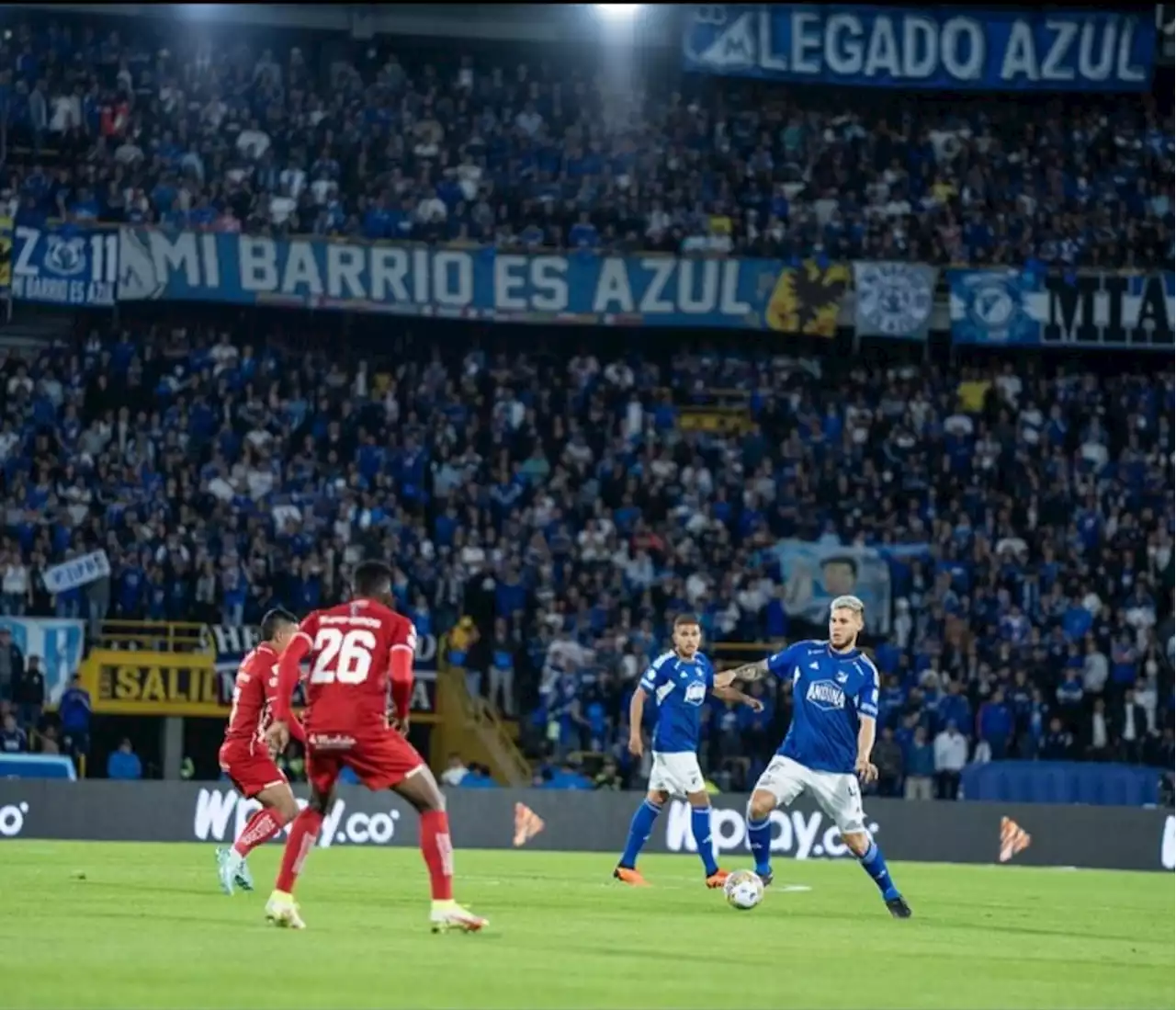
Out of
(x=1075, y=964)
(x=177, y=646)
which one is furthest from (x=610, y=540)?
(x=1075, y=964)

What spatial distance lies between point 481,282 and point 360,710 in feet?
104

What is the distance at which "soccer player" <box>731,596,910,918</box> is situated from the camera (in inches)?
766

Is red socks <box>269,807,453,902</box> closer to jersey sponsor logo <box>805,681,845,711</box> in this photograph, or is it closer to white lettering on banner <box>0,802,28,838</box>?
jersey sponsor logo <box>805,681,845,711</box>

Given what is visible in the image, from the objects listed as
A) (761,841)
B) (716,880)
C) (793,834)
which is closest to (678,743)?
(716,880)

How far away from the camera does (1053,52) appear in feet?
168

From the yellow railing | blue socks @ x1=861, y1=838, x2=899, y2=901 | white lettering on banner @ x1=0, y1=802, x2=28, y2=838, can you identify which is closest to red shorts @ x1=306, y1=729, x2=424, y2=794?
blue socks @ x1=861, y1=838, x2=899, y2=901

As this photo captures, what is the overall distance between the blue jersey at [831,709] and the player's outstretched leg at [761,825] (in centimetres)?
39

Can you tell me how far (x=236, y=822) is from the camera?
32438mm

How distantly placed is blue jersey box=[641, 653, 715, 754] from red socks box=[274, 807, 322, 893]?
7993 mm

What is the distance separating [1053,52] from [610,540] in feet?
52.2

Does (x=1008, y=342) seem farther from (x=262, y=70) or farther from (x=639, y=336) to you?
(x=262, y=70)

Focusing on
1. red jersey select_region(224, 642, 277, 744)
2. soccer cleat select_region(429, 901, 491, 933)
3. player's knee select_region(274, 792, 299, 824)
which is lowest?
soccer cleat select_region(429, 901, 491, 933)

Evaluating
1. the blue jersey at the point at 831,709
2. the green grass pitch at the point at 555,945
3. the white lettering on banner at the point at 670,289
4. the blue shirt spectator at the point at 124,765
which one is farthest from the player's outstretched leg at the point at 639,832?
the white lettering on banner at the point at 670,289

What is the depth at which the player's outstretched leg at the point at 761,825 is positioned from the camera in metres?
19.8
